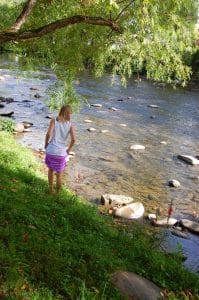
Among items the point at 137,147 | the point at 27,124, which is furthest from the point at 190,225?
the point at 27,124

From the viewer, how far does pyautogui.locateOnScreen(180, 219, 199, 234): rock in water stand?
11945 mm

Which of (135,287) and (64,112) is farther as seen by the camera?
(64,112)

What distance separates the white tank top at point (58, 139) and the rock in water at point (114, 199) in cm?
324

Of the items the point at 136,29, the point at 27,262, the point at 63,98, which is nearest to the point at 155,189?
the point at 63,98

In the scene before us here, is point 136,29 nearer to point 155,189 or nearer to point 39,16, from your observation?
point 39,16

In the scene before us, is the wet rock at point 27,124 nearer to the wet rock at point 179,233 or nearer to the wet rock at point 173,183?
the wet rock at point 173,183

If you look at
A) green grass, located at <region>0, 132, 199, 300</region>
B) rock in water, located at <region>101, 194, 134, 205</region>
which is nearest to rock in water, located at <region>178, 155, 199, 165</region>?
rock in water, located at <region>101, 194, 134, 205</region>

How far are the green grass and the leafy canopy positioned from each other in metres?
3.41

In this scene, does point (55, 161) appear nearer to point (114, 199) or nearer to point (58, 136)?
point (58, 136)

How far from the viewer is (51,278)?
6434mm

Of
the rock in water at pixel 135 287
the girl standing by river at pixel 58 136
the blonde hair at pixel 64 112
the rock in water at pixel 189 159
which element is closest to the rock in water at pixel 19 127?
the rock in water at pixel 189 159

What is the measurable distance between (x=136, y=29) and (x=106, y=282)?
5822 millimetres

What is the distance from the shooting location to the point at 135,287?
6742mm

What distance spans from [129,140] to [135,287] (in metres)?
15.8
